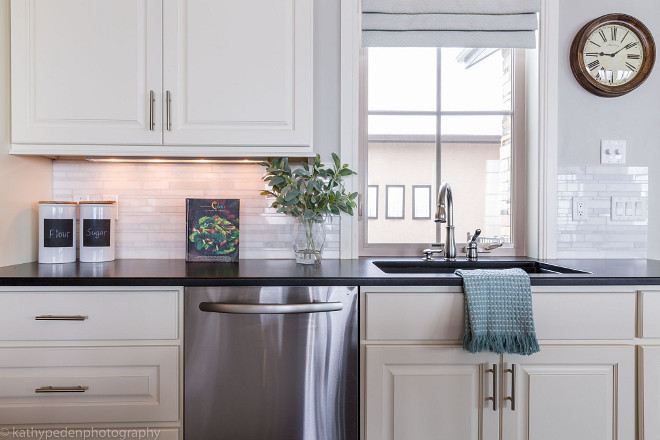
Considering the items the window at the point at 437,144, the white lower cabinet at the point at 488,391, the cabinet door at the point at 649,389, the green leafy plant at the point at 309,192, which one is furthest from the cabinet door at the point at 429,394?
the window at the point at 437,144

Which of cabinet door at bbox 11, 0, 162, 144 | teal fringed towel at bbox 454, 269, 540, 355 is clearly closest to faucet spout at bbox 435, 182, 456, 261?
teal fringed towel at bbox 454, 269, 540, 355

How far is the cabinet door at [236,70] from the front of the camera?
1.76 metres

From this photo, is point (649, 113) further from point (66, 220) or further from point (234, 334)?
point (66, 220)

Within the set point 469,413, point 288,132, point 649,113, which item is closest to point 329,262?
point 288,132

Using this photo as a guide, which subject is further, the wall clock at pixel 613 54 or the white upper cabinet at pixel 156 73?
the wall clock at pixel 613 54

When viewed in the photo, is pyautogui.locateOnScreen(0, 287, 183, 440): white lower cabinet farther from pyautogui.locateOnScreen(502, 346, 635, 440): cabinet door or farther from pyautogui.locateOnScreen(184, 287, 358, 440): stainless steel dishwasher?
pyautogui.locateOnScreen(502, 346, 635, 440): cabinet door

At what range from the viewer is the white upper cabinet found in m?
1.75

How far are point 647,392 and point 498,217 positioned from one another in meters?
0.91

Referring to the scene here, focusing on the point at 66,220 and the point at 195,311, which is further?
the point at 66,220

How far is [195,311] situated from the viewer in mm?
1533

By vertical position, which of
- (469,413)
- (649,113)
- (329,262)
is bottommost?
(469,413)

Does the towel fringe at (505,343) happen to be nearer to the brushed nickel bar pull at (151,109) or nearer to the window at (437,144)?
the window at (437,144)

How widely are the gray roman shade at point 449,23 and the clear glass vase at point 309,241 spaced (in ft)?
2.70

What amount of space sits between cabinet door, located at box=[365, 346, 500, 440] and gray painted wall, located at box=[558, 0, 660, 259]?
1.10 meters
